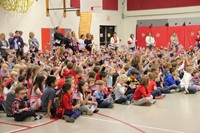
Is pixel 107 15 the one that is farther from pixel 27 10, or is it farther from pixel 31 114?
pixel 31 114

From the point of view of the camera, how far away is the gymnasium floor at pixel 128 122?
5.48m

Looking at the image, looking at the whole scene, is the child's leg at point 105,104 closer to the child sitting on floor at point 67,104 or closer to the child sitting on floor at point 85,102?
the child sitting on floor at point 85,102

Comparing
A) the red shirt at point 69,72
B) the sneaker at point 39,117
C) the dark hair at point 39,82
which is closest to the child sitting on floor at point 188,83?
the red shirt at point 69,72

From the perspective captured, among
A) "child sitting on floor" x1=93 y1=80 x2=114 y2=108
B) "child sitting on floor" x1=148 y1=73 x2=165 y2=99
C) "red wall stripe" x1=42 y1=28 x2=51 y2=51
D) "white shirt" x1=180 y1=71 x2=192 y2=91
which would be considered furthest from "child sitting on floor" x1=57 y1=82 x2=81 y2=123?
"red wall stripe" x1=42 y1=28 x2=51 y2=51

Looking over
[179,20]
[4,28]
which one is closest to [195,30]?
[179,20]

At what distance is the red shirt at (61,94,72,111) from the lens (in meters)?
6.00

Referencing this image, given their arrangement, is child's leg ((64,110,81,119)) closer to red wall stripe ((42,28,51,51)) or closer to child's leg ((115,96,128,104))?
child's leg ((115,96,128,104))

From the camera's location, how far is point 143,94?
7324 millimetres

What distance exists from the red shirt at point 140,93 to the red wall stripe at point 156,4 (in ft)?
50.9

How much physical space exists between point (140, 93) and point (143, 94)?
0.14 meters

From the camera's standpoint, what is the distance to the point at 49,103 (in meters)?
6.23

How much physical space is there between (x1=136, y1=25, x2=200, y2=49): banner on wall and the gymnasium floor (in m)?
14.4

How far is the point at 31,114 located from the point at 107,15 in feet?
58.0

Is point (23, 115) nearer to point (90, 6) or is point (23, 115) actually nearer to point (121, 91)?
point (121, 91)
